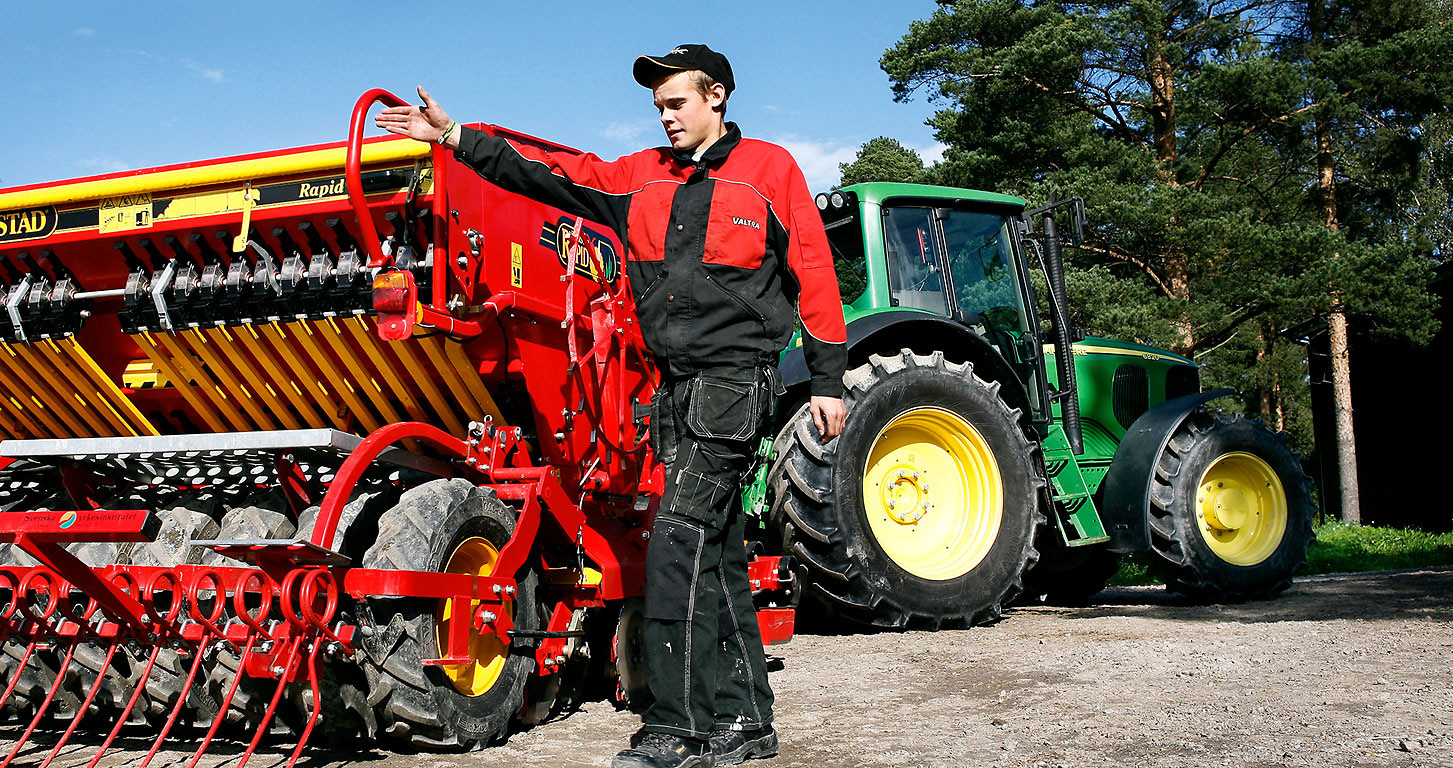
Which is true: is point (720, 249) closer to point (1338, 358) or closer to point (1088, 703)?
point (1088, 703)

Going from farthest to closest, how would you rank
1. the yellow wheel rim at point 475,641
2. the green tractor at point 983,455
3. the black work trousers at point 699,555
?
the green tractor at point 983,455, the yellow wheel rim at point 475,641, the black work trousers at point 699,555

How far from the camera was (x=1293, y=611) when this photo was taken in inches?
252

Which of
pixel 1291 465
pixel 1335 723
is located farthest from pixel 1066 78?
pixel 1335 723

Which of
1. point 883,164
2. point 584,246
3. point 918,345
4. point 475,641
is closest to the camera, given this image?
point 475,641

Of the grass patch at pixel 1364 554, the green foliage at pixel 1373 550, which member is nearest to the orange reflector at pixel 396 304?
the grass patch at pixel 1364 554

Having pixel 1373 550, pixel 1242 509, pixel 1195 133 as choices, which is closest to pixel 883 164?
pixel 1195 133

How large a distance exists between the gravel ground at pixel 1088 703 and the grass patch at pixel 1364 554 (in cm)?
206

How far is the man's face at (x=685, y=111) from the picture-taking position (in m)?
3.30

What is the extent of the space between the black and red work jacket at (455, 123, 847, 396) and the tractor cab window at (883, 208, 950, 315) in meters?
2.93

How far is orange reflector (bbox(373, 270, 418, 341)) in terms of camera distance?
3.31m

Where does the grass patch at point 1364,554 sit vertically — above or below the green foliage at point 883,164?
below

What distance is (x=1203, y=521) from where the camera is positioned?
7.02m

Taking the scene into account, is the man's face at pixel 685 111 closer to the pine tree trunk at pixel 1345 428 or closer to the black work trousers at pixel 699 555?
the black work trousers at pixel 699 555

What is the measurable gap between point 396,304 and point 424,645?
0.98m
